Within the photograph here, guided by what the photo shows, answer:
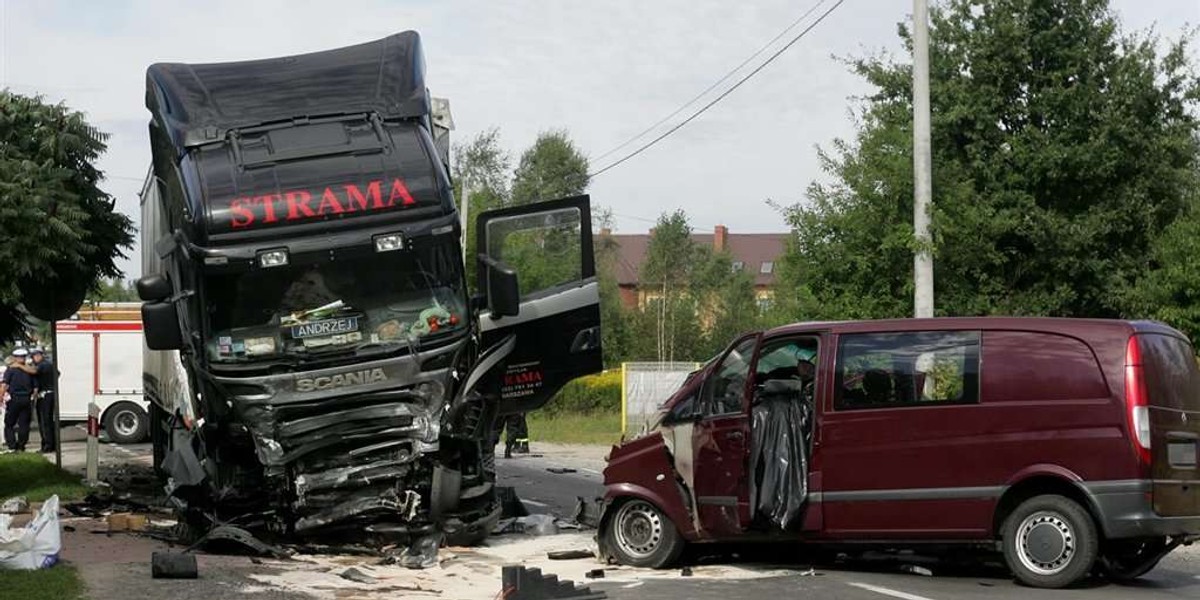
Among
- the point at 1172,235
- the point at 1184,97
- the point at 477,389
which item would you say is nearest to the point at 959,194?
the point at 1172,235

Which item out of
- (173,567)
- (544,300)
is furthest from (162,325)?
(544,300)

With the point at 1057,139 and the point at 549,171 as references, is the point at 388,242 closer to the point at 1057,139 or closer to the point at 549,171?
the point at 1057,139

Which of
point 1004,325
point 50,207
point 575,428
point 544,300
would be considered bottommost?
point 575,428

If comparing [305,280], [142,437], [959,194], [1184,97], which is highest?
[1184,97]

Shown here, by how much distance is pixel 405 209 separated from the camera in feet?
39.1

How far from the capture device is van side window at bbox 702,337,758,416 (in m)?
11.2

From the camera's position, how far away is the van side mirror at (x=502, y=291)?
12594 millimetres

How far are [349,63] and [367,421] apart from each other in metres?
3.32

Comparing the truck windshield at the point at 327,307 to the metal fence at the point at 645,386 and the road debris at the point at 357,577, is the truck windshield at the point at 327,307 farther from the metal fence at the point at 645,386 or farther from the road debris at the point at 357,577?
the metal fence at the point at 645,386

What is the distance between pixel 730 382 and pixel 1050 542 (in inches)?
103

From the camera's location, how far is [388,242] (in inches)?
466

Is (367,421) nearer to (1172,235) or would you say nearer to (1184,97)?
(1172,235)

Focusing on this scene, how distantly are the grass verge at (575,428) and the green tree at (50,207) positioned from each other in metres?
14.1

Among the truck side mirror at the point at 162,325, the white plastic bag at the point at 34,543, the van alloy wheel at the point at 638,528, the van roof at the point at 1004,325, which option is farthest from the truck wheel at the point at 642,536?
the white plastic bag at the point at 34,543
